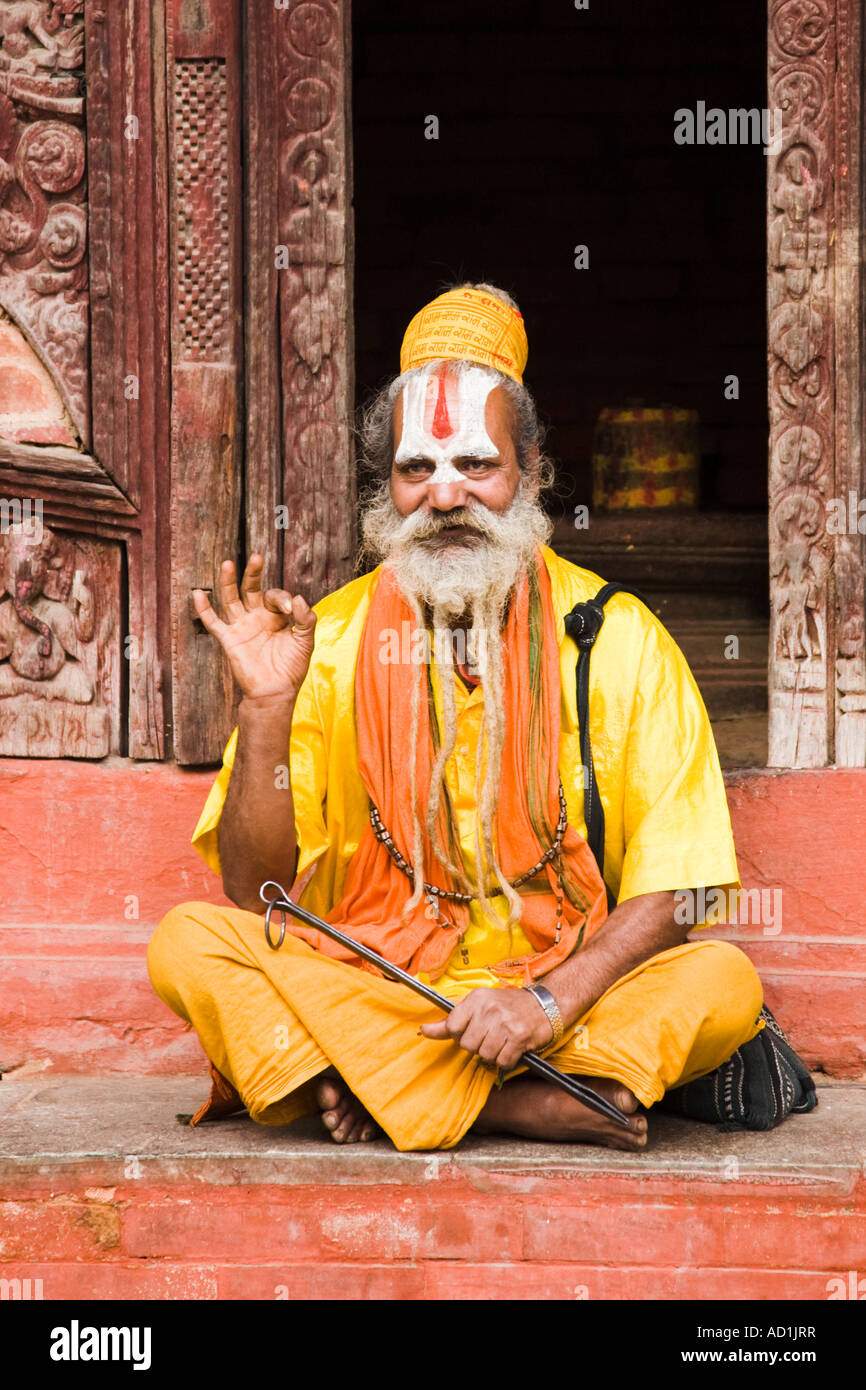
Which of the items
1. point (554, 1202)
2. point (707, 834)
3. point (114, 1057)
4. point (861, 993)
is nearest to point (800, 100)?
point (707, 834)

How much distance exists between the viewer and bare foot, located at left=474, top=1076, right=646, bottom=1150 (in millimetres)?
3164

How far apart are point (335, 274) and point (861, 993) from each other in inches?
81.3

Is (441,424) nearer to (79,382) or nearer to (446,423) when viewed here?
(446,423)

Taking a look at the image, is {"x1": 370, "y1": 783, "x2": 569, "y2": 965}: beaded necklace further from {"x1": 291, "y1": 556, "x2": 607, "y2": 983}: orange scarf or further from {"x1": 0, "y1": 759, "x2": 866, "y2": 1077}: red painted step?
{"x1": 0, "y1": 759, "x2": 866, "y2": 1077}: red painted step

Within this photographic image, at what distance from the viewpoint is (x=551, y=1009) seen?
3117 mm

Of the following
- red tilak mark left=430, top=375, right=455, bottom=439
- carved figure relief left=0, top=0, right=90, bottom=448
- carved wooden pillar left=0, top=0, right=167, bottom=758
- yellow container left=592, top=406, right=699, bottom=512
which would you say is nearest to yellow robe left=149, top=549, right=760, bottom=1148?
red tilak mark left=430, top=375, right=455, bottom=439

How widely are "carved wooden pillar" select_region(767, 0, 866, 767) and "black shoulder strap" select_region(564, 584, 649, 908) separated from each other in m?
0.63

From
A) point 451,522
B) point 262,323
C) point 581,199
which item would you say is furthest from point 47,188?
point 581,199

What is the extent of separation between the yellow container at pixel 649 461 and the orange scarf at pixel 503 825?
2.65 meters

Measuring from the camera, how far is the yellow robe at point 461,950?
3158 mm

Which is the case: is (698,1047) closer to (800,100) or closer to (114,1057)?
(114,1057)

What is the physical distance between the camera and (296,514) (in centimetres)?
396

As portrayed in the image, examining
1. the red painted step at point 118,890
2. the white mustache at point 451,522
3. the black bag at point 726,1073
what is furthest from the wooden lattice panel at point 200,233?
the black bag at point 726,1073

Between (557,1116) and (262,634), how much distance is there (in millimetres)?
1082
